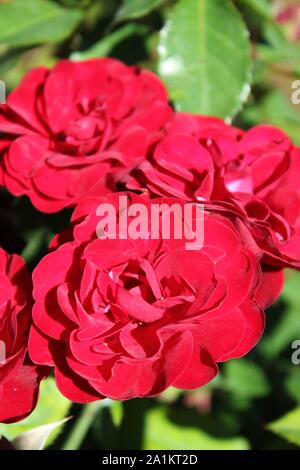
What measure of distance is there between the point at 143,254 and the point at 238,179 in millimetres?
120

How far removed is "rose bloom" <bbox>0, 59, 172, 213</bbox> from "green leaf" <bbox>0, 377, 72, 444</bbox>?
25 centimetres

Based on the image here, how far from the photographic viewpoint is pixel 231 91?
2.81 ft

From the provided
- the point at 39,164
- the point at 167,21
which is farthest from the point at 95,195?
the point at 167,21

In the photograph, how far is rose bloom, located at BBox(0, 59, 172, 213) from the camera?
0.69 m

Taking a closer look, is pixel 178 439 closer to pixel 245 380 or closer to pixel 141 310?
pixel 245 380

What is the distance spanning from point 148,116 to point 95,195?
11cm

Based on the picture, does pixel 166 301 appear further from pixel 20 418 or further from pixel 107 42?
pixel 107 42
